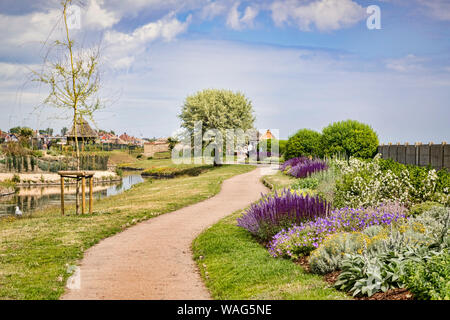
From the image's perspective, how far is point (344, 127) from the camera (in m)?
25.4

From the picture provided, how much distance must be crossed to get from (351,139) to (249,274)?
19.1 metres

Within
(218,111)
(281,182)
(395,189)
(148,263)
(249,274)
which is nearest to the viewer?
(249,274)

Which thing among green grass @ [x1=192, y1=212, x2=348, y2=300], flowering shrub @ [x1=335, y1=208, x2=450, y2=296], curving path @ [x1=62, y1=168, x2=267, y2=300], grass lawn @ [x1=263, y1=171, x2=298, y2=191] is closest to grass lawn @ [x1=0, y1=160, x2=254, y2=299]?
curving path @ [x1=62, y1=168, x2=267, y2=300]

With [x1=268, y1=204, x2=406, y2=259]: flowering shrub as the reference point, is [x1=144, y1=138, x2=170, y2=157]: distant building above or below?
above

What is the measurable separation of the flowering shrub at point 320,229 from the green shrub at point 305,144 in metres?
20.0

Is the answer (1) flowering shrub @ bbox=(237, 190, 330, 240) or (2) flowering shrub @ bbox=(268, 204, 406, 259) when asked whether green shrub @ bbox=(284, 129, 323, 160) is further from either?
(2) flowering shrub @ bbox=(268, 204, 406, 259)

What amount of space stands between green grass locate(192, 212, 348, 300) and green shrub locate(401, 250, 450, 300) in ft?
2.90

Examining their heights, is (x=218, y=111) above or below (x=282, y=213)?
above

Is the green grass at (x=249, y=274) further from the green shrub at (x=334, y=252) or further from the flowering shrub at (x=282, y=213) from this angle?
the flowering shrub at (x=282, y=213)

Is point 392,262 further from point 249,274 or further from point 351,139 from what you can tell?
point 351,139

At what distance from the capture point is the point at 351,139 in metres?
24.5

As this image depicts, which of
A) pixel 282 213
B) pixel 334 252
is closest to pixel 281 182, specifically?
pixel 282 213

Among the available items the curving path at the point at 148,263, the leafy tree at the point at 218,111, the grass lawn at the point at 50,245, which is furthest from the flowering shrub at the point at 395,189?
the leafy tree at the point at 218,111

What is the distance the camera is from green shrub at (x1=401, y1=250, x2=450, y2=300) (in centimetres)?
468
